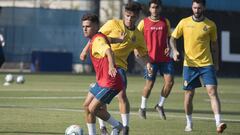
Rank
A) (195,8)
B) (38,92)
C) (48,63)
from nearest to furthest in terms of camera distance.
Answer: (195,8) → (38,92) → (48,63)

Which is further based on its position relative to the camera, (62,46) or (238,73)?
(62,46)

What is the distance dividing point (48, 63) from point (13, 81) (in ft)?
55.4

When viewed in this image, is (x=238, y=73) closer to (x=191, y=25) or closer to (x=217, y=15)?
(x=217, y=15)

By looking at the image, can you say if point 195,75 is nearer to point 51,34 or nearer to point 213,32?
point 213,32

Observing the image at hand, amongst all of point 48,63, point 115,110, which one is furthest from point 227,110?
point 48,63

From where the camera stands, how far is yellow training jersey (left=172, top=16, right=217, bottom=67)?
15.8 metres

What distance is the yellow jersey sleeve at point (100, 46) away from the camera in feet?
41.3

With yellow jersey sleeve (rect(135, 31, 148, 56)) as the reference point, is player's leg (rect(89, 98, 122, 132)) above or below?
below

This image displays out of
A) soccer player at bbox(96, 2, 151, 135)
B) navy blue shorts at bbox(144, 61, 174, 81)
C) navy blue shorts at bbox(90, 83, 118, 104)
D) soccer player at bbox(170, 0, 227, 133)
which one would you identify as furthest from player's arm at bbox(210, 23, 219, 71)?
navy blue shorts at bbox(90, 83, 118, 104)

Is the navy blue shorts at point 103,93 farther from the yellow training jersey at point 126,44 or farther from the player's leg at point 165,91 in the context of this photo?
the player's leg at point 165,91

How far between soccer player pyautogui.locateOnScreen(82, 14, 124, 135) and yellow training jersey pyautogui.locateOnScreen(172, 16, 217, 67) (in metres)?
2.97

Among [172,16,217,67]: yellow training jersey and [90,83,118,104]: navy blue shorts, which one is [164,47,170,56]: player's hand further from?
[90,83,118,104]: navy blue shorts

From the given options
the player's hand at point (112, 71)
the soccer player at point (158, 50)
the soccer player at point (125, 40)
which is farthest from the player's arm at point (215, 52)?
the player's hand at point (112, 71)

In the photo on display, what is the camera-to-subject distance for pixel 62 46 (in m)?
52.3
